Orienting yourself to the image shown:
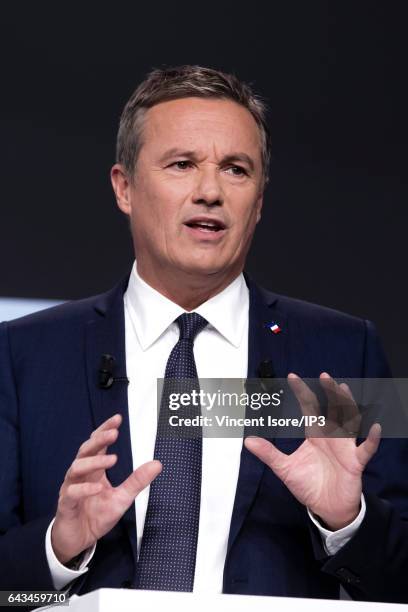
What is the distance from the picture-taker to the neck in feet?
10.5

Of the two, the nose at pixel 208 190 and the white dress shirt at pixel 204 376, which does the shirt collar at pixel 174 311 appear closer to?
the white dress shirt at pixel 204 376

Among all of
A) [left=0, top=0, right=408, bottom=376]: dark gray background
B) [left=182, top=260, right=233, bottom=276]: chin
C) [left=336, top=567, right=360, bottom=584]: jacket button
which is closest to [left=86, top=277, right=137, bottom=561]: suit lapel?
[left=182, top=260, right=233, bottom=276]: chin

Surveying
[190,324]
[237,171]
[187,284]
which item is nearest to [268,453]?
[190,324]

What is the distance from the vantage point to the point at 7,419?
309 cm

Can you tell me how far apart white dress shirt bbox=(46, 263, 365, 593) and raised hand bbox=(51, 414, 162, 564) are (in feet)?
0.30

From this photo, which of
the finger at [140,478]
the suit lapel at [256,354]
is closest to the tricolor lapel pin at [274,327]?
the suit lapel at [256,354]

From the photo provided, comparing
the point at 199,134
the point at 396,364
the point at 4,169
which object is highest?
the point at 199,134

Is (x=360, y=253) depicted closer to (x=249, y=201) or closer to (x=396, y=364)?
(x=396, y=364)

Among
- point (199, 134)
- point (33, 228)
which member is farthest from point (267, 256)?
point (199, 134)

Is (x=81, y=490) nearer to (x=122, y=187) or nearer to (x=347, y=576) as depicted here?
(x=347, y=576)

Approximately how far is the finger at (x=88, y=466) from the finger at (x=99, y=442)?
0.02m

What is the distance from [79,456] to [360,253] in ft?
6.07

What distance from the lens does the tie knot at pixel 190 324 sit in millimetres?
3129

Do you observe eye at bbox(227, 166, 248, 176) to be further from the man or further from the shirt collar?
the shirt collar
